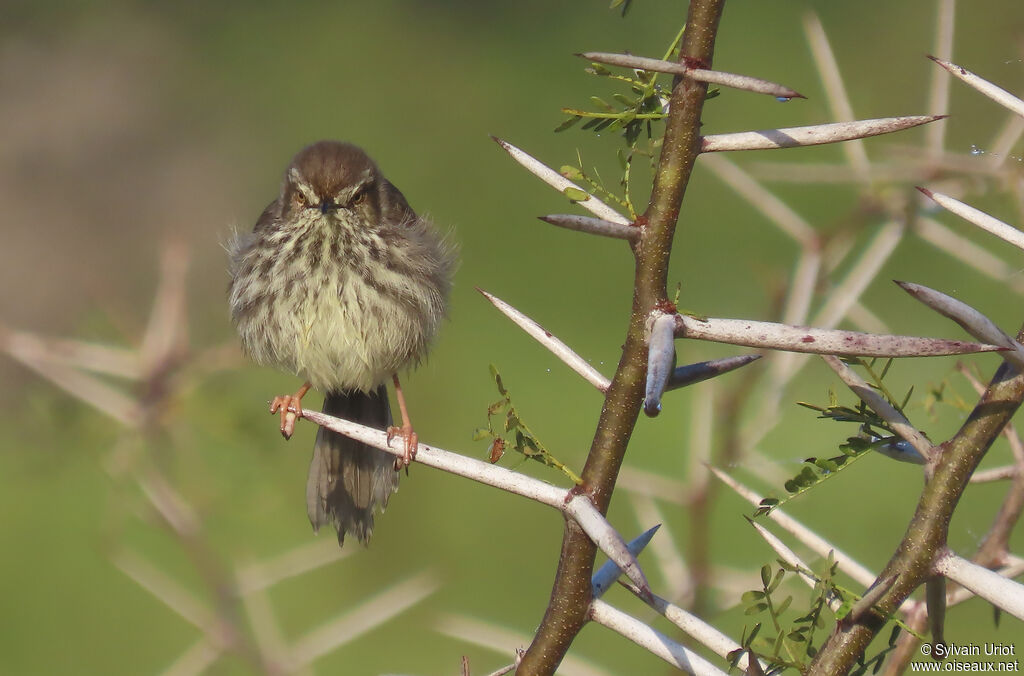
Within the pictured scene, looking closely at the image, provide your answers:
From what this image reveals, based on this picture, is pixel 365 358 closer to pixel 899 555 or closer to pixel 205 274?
pixel 899 555

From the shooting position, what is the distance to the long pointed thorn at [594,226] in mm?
1112

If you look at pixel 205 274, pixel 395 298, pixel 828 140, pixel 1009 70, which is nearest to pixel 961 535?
pixel 1009 70

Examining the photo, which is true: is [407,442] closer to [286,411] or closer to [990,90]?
[990,90]

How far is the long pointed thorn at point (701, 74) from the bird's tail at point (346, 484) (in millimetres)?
1645

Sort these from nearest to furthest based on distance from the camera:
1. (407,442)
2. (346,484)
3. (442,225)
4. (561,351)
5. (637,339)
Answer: (637,339) → (561,351) → (407,442) → (346,484) → (442,225)

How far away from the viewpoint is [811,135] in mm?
1146

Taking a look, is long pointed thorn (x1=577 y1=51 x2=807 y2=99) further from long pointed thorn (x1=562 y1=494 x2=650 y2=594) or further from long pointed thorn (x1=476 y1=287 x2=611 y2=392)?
long pointed thorn (x1=562 y1=494 x2=650 y2=594)

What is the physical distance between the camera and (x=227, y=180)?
8617 millimetres

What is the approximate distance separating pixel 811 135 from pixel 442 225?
602cm

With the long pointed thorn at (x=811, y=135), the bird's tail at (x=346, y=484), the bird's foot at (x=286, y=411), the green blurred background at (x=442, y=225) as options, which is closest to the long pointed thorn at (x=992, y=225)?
the long pointed thorn at (x=811, y=135)

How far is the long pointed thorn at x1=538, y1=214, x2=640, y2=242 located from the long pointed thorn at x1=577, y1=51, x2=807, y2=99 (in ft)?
0.50

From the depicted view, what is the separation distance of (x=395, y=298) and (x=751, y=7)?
19.6 ft

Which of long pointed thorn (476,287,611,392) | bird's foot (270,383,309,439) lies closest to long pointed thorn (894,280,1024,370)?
long pointed thorn (476,287,611,392)

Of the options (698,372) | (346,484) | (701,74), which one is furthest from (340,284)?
(701,74)
